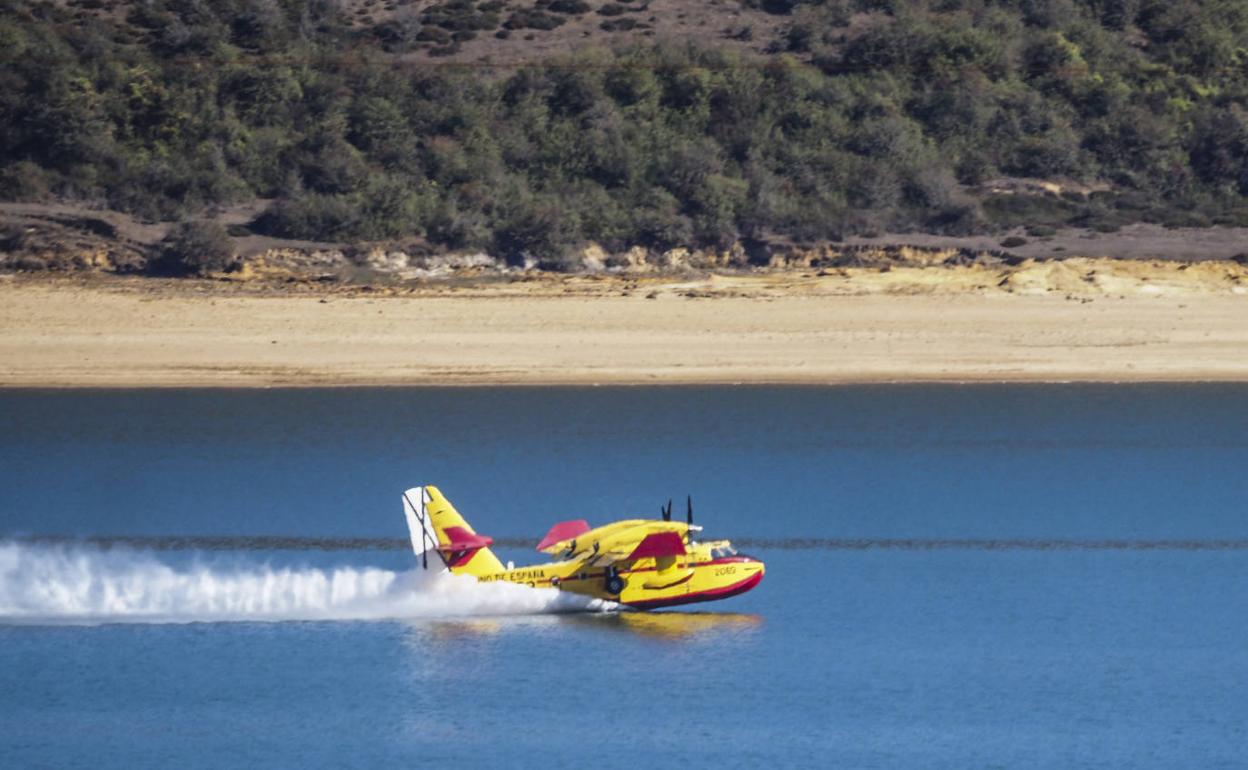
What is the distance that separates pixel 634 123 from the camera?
75750mm

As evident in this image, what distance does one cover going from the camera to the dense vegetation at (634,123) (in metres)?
68.6

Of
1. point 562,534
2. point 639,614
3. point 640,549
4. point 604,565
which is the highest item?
point 640,549

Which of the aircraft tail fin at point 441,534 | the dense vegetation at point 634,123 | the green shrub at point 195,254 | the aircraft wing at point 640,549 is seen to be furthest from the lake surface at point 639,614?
the dense vegetation at point 634,123

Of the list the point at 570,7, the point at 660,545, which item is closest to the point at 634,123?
the point at 570,7

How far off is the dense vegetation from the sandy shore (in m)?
4.62

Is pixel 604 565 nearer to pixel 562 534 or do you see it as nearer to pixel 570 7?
pixel 562 534

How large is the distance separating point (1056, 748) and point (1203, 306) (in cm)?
3341

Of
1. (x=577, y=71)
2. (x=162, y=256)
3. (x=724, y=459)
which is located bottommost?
(x=724, y=459)

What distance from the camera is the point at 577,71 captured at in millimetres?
78500

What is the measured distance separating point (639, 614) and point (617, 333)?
22.9 metres

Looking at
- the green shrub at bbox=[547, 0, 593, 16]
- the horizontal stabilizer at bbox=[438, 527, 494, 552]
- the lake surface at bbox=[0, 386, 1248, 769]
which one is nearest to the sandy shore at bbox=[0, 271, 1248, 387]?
the lake surface at bbox=[0, 386, 1248, 769]

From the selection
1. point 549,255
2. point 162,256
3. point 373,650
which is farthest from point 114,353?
point 373,650

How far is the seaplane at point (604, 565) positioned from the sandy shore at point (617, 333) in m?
20.2

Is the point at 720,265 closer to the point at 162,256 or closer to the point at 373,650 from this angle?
the point at 162,256
